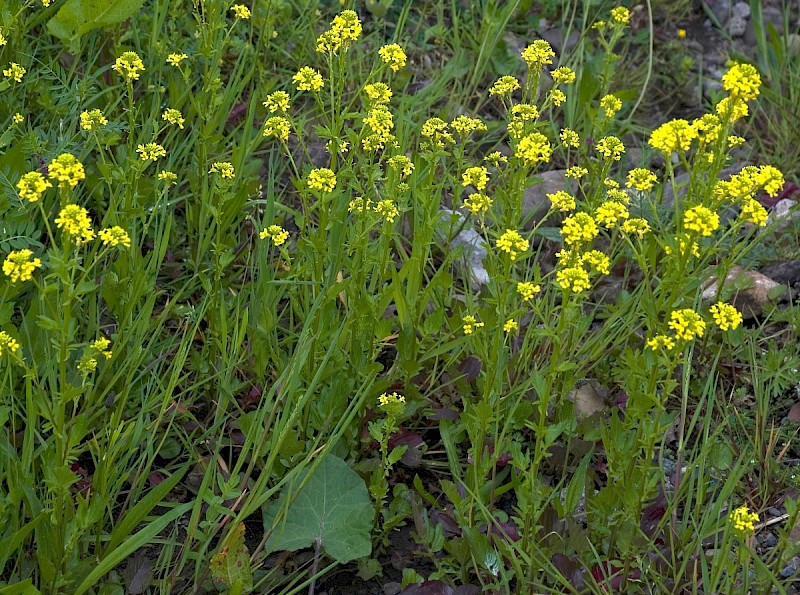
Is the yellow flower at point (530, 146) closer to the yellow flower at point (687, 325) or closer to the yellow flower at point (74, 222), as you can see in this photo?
the yellow flower at point (687, 325)

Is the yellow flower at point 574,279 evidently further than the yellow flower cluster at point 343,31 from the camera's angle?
No

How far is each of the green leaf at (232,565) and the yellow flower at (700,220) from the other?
4.33ft

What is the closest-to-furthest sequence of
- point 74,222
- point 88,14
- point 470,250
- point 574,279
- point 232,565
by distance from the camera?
1. point 74,222
2. point 574,279
3. point 232,565
4. point 470,250
5. point 88,14

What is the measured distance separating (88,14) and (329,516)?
2083 millimetres

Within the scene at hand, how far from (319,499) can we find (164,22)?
234 cm

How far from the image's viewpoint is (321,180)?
2.53 m

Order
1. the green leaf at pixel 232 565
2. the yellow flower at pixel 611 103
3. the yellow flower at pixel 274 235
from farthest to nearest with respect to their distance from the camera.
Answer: the yellow flower at pixel 611 103 < the yellow flower at pixel 274 235 < the green leaf at pixel 232 565

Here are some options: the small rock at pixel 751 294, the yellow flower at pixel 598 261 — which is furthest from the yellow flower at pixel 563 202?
the small rock at pixel 751 294

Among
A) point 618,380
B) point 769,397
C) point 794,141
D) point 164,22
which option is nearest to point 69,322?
point 618,380

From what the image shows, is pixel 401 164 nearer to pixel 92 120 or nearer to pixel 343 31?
pixel 343 31

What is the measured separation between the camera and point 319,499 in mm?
2568

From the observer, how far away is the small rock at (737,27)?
5.08m

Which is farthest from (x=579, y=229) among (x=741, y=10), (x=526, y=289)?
(x=741, y=10)

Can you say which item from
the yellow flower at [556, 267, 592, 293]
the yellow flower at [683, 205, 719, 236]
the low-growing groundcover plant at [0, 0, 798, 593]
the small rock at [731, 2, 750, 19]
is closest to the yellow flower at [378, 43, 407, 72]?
the low-growing groundcover plant at [0, 0, 798, 593]
